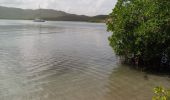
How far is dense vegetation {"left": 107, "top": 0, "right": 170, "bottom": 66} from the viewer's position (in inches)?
586

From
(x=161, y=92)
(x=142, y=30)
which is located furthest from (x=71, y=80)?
(x=161, y=92)

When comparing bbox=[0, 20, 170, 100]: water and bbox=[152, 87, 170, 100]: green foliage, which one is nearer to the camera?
bbox=[152, 87, 170, 100]: green foliage

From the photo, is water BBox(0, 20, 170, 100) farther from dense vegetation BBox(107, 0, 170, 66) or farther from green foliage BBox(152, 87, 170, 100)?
green foliage BBox(152, 87, 170, 100)

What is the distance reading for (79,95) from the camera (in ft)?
39.1

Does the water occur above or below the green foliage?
below

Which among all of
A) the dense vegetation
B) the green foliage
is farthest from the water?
the green foliage

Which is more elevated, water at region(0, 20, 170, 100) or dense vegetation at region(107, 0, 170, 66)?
dense vegetation at region(107, 0, 170, 66)

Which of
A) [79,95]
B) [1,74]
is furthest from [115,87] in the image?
[1,74]

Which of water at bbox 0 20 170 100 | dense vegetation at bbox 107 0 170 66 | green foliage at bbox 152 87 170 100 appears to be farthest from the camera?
dense vegetation at bbox 107 0 170 66

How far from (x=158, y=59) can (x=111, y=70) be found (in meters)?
2.92

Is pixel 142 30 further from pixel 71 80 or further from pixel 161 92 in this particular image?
pixel 161 92

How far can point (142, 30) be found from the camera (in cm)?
1501

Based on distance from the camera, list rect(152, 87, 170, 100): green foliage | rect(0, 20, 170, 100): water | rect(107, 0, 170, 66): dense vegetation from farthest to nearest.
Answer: rect(107, 0, 170, 66): dense vegetation → rect(0, 20, 170, 100): water → rect(152, 87, 170, 100): green foliage

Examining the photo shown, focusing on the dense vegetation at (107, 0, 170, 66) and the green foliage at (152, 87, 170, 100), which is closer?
the green foliage at (152, 87, 170, 100)
